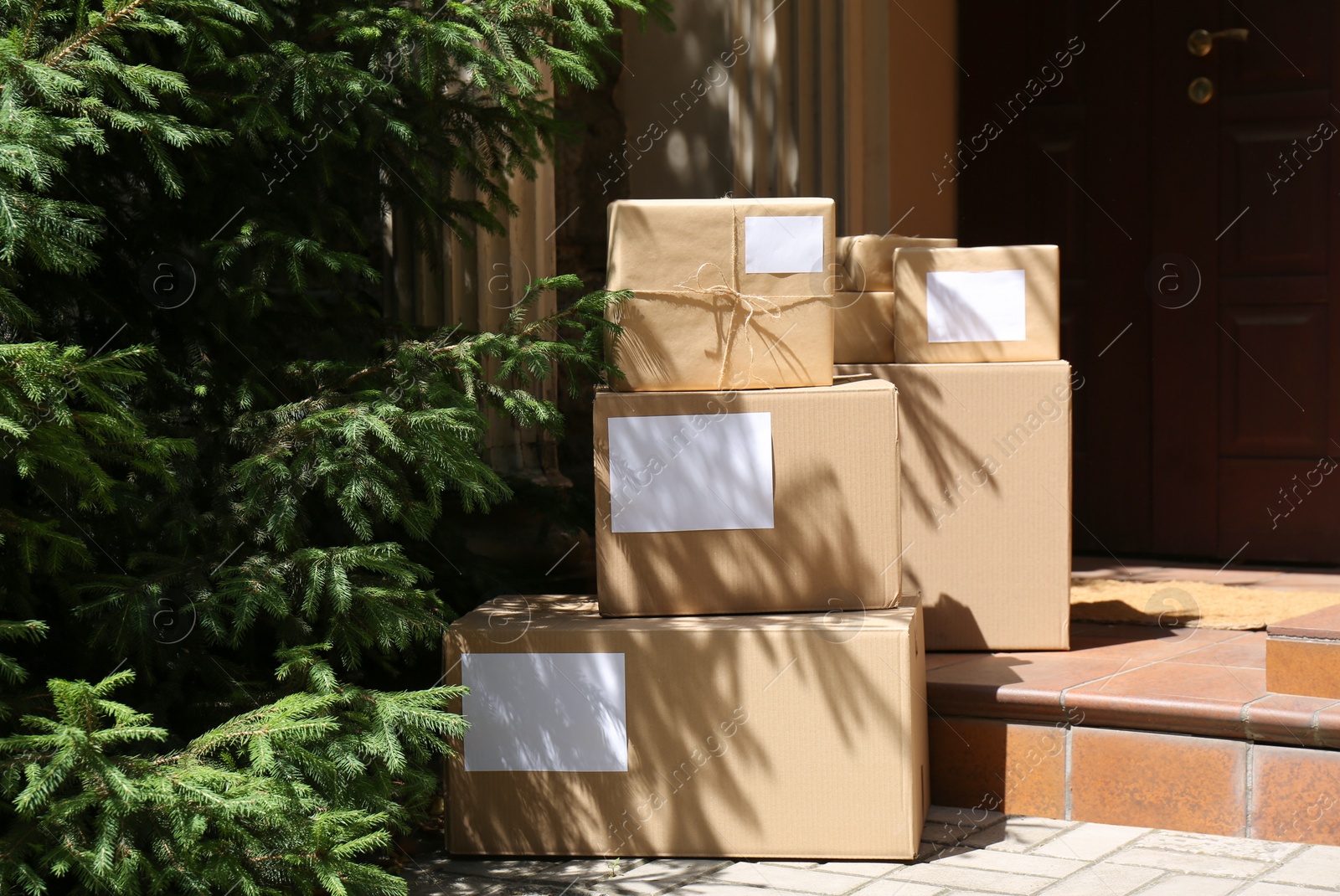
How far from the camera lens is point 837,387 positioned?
237 centimetres

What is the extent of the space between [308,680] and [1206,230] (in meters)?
3.04

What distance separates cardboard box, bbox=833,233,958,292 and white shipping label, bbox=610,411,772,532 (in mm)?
752

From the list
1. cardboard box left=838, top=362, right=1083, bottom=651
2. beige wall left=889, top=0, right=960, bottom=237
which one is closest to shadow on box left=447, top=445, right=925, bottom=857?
cardboard box left=838, top=362, right=1083, bottom=651

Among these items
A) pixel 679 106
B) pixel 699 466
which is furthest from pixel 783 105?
pixel 699 466

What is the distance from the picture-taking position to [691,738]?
7.64 ft

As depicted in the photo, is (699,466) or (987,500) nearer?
(699,466)

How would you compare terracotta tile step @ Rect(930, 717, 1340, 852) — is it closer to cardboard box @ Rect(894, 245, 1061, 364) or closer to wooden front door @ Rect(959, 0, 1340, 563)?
cardboard box @ Rect(894, 245, 1061, 364)

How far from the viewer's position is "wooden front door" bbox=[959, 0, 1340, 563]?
3.86 metres

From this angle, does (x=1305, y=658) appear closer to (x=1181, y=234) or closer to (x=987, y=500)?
(x=987, y=500)

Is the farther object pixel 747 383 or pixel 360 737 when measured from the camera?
pixel 747 383

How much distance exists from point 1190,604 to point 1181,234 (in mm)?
1251

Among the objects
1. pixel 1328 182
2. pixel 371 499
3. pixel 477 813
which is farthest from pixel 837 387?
pixel 1328 182

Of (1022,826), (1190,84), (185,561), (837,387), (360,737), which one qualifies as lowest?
(1022,826)

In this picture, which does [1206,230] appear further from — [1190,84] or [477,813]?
[477,813]
